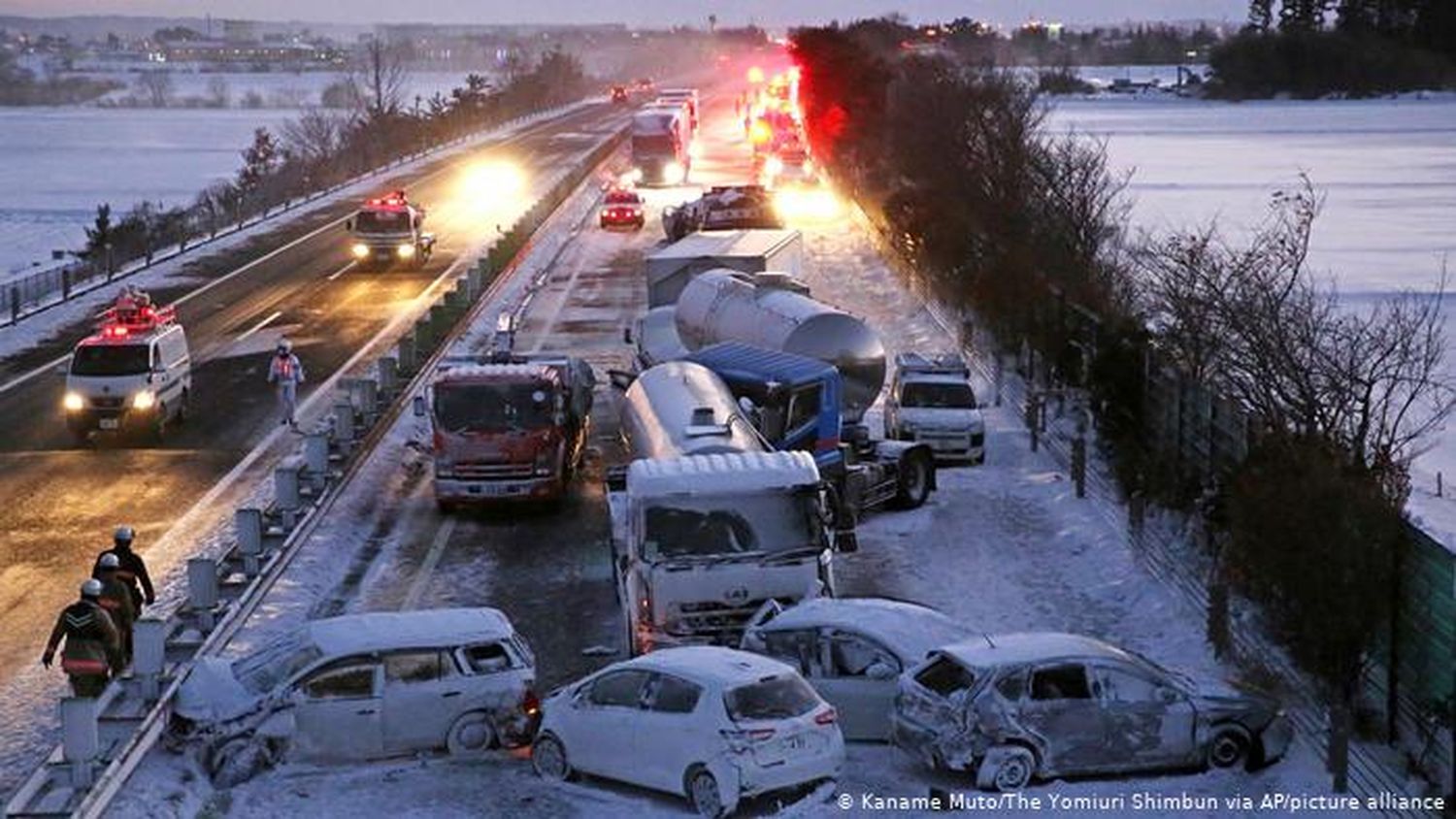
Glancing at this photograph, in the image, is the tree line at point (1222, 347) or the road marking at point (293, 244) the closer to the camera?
the tree line at point (1222, 347)

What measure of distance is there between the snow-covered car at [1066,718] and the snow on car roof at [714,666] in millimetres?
1466

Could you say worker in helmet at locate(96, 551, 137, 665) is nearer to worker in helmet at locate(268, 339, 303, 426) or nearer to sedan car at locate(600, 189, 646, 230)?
worker in helmet at locate(268, 339, 303, 426)

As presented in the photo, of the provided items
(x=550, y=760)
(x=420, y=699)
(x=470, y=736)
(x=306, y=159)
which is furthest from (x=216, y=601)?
(x=306, y=159)

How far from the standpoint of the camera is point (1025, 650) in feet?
57.4

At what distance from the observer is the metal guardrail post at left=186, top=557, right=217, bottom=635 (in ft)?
72.4

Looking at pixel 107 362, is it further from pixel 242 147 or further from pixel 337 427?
pixel 242 147

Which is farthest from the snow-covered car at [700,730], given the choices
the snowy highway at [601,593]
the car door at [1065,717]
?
the car door at [1065,717]

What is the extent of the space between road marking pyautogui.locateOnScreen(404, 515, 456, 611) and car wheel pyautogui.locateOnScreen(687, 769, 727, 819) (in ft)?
26.6

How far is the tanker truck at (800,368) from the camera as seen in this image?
28.8 m

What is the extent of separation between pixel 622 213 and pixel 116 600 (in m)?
54.0

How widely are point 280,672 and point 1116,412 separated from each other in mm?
17354

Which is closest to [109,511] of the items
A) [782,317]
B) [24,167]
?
[782,317]

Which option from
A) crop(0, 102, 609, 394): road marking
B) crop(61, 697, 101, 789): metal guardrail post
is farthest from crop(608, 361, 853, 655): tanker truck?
crop(0, 102, 609, 394): road marking

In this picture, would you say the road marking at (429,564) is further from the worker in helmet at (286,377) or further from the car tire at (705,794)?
the car tire at (705,794)
